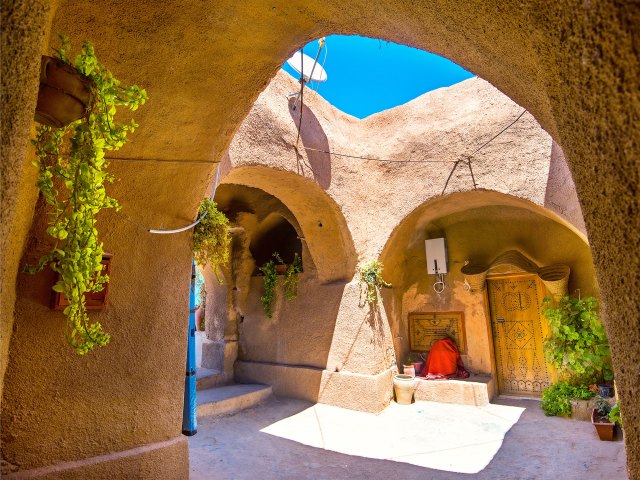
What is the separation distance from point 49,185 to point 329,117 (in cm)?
555

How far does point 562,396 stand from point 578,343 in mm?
826

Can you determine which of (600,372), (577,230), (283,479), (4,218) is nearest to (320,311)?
(283,479)

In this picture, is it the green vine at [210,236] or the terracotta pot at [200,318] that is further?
the terracotta pot at [200,318]

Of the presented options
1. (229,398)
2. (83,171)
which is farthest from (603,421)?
(83,171)

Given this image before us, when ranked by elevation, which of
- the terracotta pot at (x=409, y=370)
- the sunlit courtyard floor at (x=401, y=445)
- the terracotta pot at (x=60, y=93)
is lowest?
the sunlit courtyard floor at (x=401, y=445)

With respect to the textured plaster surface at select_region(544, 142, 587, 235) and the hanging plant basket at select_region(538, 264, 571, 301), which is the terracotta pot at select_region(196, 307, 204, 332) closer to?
the hanging plant basket at select_region(538, 264, 571, 301)

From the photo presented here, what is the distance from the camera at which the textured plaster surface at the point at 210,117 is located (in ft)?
2.57

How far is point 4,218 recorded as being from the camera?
36.3 inches

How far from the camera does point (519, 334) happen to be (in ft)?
24.0

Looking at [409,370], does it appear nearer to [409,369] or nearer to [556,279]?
[409,369]

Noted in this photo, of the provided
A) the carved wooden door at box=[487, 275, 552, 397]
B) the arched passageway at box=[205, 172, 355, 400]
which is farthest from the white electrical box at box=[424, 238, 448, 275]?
the arched passageway at box=[205, 172, 355, 400]

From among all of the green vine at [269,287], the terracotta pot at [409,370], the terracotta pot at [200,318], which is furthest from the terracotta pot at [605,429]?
the terracotta pot at [200,318]

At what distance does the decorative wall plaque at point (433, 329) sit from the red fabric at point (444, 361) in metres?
0.18

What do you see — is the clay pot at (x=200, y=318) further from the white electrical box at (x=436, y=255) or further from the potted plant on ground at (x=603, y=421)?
the potted plant on ground at (x=603, y=421)
